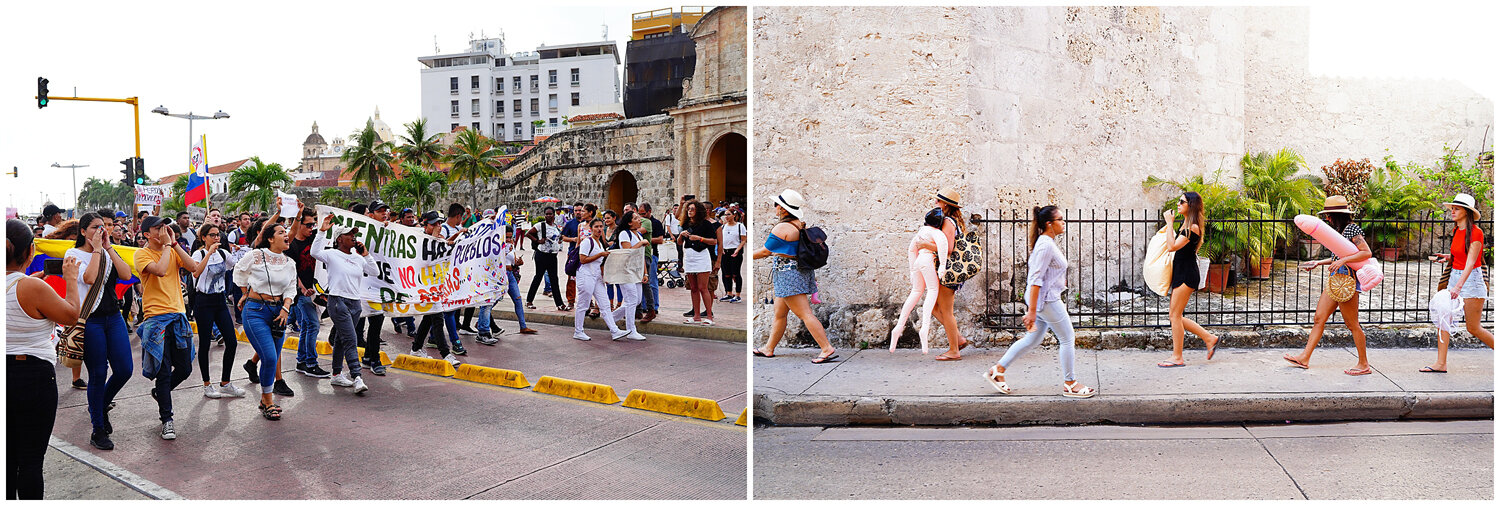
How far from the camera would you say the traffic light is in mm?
4285

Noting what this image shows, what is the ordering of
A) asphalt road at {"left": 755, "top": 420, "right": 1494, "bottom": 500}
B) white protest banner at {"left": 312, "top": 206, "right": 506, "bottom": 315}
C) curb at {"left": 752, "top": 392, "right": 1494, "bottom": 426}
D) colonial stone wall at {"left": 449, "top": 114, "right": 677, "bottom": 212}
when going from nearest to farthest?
asphalt road at {"left": 755, "top": 420, "right": 1494, "bottom": 500}, curb at {"left": 752, "top": 392, "right": 1494, "bottom": 426}, white protest banner at {"left": 312, "top": 206, "right": 506, "bottom": 315}, colonial stone wall at {"left": 449, "top": 114, "right": 677, "bottom": 212}

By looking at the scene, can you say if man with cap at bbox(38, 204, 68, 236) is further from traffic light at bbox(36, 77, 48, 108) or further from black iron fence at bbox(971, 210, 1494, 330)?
black iron fence at bbox(971, 210, 1494, 330)

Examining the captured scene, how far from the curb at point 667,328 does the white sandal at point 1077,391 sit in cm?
429

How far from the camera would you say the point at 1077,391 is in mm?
6141

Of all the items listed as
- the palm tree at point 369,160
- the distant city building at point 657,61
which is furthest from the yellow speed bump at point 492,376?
the palm tree at point 369,160

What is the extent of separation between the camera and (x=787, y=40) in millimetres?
8312

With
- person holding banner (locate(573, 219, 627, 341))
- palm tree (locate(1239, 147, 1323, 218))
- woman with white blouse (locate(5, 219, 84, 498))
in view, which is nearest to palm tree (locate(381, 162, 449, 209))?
person holding banner (locate(573, 219, 627, 341))

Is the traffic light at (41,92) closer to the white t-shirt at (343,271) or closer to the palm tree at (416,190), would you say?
the white t-shirt at (343,271)

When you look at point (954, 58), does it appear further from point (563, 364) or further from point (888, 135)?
point (563, 364)

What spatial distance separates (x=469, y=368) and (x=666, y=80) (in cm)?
3017

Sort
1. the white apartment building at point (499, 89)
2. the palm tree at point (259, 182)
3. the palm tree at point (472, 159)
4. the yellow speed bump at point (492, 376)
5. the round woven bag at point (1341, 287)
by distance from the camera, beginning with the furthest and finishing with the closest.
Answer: the white apartment building at point (499, 89)
the palm tree at point (472, 159)
the palm tree at point (259, 182)
the yellow speed bump at point (492, 376)
the round woven bag at point (1341, 287)

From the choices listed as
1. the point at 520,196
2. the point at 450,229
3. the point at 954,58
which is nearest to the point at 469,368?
the point at 450,229

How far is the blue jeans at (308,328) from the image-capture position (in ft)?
23.7

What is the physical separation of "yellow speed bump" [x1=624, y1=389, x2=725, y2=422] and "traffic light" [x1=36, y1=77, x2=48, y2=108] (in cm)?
382
